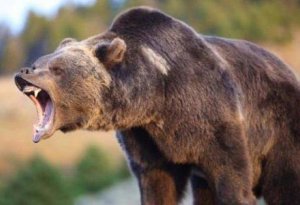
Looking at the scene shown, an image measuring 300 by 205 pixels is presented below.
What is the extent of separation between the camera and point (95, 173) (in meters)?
34.2

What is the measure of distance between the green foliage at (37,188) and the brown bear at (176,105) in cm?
1787

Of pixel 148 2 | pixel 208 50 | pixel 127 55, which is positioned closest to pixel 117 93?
pixel 127 55

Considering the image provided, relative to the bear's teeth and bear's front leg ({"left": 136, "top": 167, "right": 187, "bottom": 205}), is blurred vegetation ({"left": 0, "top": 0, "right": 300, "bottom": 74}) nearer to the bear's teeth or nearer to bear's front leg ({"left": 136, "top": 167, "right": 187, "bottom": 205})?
bear's front leg ({"left": 136, "top": 167, "right": 187, "bottom": 205})

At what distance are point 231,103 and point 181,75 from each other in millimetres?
439

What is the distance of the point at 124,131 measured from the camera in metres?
7.51

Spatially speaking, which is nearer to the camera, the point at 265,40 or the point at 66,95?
the point at 66,95

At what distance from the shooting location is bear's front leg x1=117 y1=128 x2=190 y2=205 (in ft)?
24.5

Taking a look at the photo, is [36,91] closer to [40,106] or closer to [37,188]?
[40,106]

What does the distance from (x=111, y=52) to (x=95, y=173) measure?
27202 millimetres

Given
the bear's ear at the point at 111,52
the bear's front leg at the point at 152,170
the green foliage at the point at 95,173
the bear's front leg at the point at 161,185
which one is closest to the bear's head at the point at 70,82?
the bear's ear at the point at 111,52

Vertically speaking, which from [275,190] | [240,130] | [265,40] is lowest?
[265,40]

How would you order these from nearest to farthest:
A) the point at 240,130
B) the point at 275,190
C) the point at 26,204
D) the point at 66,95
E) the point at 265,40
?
1. the point at 66,95
2. the point at 240,130
3. the point at 275,190
4. the point at 26,204
5. the point at 265,40

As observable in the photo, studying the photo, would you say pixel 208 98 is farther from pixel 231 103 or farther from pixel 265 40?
pixel 265 40

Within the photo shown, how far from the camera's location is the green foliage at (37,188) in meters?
25.8
